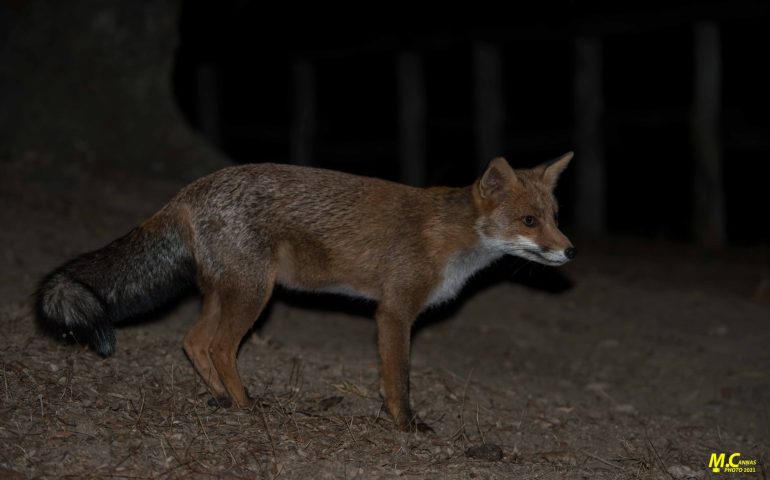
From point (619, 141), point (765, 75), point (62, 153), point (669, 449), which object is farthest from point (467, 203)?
point (765, 75)

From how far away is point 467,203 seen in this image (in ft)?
19.3

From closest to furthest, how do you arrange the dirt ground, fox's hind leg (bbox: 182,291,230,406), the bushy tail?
the dirt ground < the bushy tail < fox's hind leg (bbox: 182,291,230,406)

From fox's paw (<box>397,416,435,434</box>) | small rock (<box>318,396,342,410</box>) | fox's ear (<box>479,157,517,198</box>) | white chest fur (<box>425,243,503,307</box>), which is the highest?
fox's ear (<box>479,157,517,198</box>)

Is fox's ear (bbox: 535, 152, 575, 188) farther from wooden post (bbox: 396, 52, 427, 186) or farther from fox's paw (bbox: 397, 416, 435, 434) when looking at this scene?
wooden post (bbox: 396, 52, 427, 186)

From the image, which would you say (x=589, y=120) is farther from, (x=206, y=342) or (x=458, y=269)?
(x=206, y=342)

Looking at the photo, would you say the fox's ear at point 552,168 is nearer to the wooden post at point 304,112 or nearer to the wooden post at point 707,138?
the wooden post at point 707,138

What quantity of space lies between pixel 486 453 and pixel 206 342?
205cm

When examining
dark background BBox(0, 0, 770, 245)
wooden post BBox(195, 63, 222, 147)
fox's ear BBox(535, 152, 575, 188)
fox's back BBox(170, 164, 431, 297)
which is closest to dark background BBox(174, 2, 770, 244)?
dark background BBox(0, 0, 770, 245)

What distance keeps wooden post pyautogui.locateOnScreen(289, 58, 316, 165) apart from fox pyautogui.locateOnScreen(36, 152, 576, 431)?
449 inches

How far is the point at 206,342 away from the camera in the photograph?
5.58 meters

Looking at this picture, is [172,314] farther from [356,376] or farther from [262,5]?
[262,5]

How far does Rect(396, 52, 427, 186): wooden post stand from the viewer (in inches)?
619

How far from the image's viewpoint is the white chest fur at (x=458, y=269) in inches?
225

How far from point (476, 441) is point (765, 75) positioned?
62.7ft
